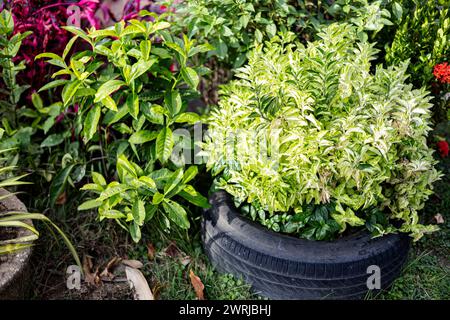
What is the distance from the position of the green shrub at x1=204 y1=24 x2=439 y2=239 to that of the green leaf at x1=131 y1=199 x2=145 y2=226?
39cm

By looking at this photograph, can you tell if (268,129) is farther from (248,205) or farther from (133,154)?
(133,154)

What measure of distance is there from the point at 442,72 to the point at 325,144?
833 mm

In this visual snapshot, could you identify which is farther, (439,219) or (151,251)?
(439,219)

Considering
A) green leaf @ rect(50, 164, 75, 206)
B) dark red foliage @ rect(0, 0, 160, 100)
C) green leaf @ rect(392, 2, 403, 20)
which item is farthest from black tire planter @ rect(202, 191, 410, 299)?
dark red foliage @ rect(0, 0, 160, 100)

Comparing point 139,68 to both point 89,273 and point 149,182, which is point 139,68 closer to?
point 149,182

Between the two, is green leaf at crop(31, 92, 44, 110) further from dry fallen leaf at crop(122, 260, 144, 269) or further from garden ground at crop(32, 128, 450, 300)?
dry fallen leaf at crop(122, 260, 144, 269)

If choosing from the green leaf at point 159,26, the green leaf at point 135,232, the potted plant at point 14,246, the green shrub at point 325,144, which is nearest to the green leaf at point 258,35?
the green shrub at point 325,144

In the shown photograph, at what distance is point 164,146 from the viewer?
2588mm

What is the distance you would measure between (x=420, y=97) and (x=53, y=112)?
1884mm

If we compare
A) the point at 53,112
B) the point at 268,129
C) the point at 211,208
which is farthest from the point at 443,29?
the point at 53,112

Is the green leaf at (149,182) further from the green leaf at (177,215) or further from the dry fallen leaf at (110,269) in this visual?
the dry fallen leaf at (110,269)

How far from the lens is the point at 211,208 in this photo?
8.75 ft

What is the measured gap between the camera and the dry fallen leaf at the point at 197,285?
8.50ft

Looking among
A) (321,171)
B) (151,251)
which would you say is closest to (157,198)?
(151,251)
